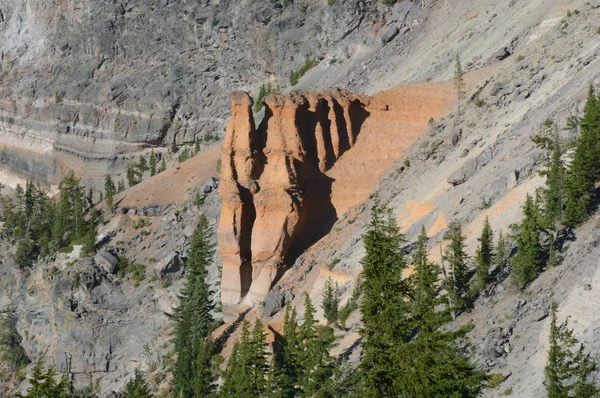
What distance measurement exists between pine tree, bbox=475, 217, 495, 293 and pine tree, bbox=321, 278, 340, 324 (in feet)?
25.6

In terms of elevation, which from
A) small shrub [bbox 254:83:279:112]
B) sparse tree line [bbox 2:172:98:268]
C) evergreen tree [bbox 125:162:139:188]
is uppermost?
small shrub [bbox 254:83:279:112]

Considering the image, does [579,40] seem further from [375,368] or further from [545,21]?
[375,368]

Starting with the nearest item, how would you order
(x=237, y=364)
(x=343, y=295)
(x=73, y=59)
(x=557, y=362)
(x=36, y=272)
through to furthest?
(x=557, y=362)
(x=237, y=364)
(x=343, y=295)
(x=36, y=272)
(x=73, y=59)

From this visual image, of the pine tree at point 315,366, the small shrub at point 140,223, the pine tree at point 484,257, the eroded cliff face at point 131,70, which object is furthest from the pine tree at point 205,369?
the eroded cliff face at point 131,70

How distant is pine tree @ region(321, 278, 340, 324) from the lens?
4439cm

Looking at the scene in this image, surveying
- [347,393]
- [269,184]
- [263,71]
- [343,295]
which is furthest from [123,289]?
[263,71]

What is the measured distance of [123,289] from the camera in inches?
2601

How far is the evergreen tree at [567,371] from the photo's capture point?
28.5 m

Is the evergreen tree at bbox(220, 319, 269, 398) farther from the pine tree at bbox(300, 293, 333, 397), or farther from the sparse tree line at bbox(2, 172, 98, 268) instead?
the sparse tree line at bbox(2, 172, 98, 268)

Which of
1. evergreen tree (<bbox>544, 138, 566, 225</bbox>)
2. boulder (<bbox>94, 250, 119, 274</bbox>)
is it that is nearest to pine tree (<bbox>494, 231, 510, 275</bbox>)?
evergreen tree (<bbox>544, 138, 566, 225</bbox>)

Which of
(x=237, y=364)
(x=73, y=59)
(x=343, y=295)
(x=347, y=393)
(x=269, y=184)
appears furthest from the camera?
(x=73, y=59)

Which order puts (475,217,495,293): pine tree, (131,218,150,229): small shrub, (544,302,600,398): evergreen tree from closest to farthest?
(544,302,600,398): evergreen tree, (475,217,495,293): pine tree, (131,218,150,229): small shrub

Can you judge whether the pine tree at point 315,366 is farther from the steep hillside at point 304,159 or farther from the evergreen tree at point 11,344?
the evergreen tree at point 11,344

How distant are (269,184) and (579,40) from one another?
63.9ft
